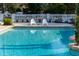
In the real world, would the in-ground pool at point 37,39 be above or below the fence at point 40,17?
below

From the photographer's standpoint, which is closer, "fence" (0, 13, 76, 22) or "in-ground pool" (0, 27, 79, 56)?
"fence" (0, 13, 76, 22)

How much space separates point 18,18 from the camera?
10.0 meters

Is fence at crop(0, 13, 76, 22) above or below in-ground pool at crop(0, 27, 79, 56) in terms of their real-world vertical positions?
above

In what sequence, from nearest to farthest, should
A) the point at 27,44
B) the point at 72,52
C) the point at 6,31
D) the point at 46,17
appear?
the point at 72,52 → the point at 46,17 → the point at 27,44 → the point at 6,31

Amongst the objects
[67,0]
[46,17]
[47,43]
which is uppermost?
[67,0]

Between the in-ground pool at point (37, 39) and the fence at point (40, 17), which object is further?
the in-ground pool at point (37, 39)

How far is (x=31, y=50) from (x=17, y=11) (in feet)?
5.92

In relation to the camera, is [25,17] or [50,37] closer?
[25,17]

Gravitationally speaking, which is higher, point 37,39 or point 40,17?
point 40,17

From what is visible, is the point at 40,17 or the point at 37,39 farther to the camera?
the point at 37,39

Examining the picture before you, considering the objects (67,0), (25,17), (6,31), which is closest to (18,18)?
(25,17)

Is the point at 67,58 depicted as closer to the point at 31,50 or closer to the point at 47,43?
the point at 31,50

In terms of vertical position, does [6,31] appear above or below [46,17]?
below

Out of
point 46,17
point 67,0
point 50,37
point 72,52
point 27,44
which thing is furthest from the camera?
point 50,37
